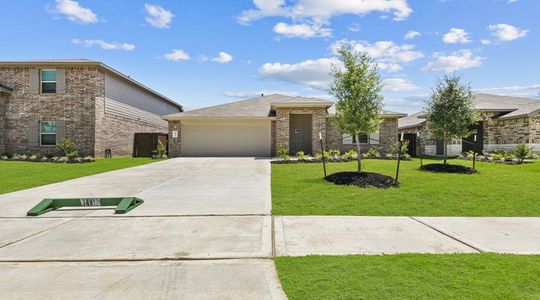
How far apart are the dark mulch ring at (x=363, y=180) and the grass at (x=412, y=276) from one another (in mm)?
5441

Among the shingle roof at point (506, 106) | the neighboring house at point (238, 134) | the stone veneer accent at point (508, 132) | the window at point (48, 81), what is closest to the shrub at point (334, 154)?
the neighboring house at point (238, 134)

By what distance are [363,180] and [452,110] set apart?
6.51 meters

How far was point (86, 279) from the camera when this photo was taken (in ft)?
10.9

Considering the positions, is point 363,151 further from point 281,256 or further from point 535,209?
Answer: point 281,256

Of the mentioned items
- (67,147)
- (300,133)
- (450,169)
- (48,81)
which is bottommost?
(450,169)

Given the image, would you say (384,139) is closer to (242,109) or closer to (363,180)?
(242,109)

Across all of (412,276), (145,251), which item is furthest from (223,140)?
(412,276)

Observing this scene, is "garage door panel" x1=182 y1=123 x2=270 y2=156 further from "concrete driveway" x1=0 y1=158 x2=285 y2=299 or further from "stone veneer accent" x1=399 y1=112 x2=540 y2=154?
"concrete driveway" x1=0 y1=158 x2=285 y2=299

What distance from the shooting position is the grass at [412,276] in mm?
2914

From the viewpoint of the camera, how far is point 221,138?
2259 cm

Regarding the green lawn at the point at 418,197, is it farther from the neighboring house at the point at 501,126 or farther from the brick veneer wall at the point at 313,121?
the brick veneer wall at the point at 313,121

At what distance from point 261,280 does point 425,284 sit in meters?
1.64

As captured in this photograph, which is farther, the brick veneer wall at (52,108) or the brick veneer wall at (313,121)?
the brick veneer wall at (313,121)

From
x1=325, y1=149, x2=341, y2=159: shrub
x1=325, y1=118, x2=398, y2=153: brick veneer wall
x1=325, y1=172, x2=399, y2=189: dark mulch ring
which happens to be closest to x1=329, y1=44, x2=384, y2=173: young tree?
x1=325, y1=172, x2=399, y2=189: dark mulch ring
